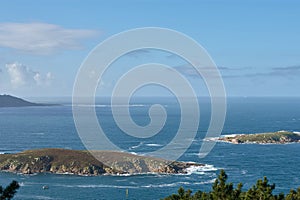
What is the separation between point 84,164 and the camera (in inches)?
3954

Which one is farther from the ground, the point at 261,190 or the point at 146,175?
the point at 261,190

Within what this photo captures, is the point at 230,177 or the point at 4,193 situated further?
the point at 230,177

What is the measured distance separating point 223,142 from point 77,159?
5796 cm

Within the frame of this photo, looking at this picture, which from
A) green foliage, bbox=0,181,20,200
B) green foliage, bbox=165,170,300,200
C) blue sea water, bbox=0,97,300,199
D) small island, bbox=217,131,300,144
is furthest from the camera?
small island, bbox=217,131,300,144

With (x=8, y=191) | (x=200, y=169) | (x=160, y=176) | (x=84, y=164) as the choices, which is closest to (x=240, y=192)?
(x=8, y=191)

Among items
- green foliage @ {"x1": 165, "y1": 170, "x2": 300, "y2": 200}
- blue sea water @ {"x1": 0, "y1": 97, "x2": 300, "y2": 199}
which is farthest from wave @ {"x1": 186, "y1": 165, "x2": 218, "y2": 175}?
green foliage @ {"x1": 165, "y1": 170, "x2": 300, "y2": 200}

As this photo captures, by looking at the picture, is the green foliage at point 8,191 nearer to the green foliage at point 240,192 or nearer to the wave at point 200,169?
the green foliage at point 240,192

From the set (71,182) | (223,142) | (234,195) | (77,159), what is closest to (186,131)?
(223,142)

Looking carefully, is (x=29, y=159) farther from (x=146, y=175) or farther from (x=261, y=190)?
(x=261, y=190)

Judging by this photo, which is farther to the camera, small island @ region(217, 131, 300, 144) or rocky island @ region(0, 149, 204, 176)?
small island @ region(217, 131, 300, 144)

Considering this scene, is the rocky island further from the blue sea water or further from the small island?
the small island

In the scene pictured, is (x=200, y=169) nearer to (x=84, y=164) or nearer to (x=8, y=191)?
(x=84, y=164)

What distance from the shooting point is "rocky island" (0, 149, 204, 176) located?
98125 millimetres

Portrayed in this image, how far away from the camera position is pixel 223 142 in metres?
142
